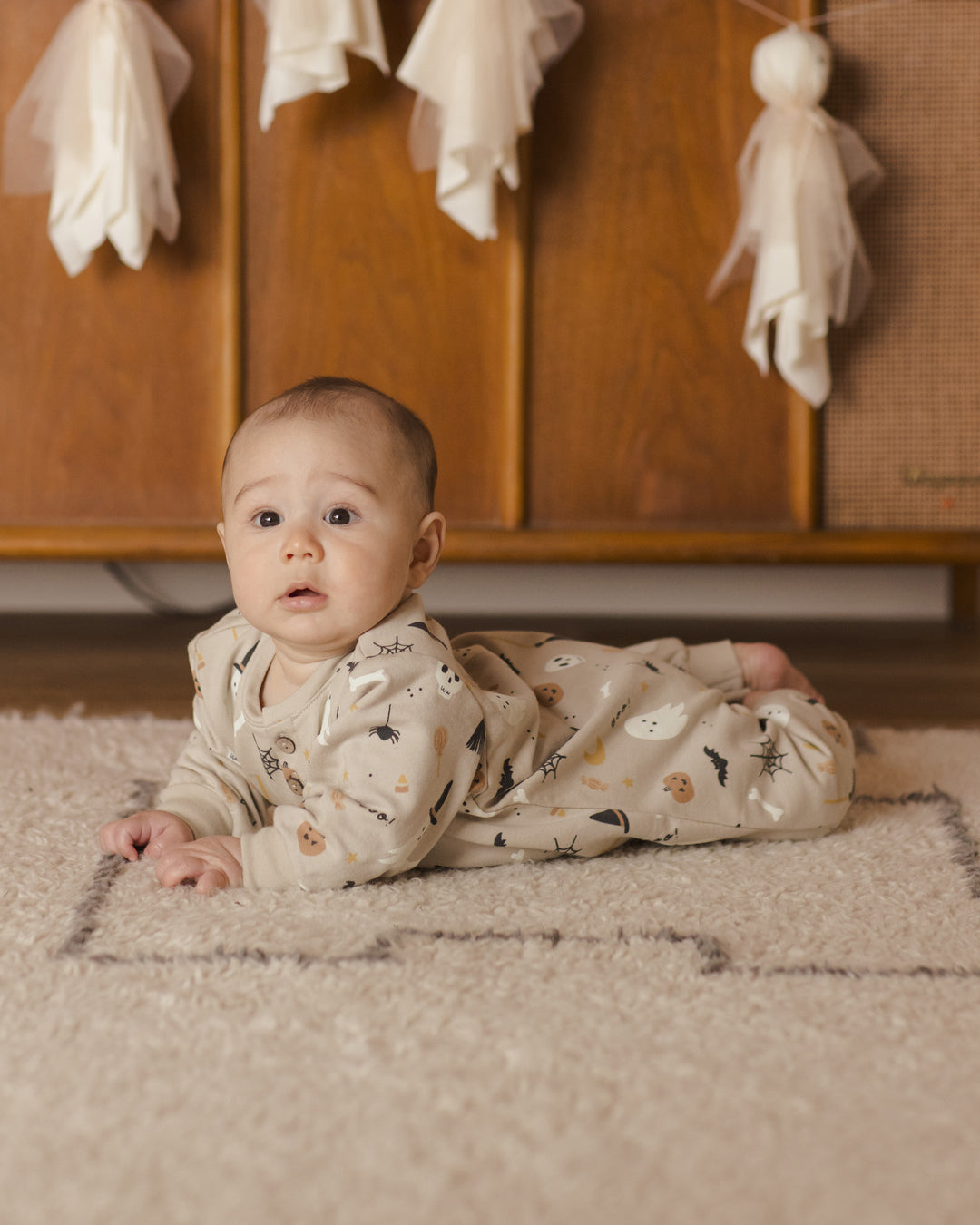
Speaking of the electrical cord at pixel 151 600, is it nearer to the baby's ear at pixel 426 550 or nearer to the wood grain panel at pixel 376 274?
the wood grain panel at pixel 376 274

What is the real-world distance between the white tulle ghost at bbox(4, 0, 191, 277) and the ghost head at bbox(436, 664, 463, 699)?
0.84m

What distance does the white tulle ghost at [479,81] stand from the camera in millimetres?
1240

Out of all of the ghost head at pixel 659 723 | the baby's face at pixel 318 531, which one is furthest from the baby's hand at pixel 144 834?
the ghost head at pixel 659 723

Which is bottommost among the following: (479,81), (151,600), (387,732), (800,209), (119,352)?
(151,600)

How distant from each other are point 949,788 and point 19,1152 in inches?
27.5

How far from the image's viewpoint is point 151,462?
140cm

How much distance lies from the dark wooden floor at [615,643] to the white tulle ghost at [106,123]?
47cm

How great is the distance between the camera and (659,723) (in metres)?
0.76

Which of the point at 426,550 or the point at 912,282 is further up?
the point at 912,282

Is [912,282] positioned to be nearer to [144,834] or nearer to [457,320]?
[457,320]

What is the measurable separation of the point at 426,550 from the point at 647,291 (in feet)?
2.52

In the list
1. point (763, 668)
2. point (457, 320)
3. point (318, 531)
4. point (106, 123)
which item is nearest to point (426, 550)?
point (318, 531)

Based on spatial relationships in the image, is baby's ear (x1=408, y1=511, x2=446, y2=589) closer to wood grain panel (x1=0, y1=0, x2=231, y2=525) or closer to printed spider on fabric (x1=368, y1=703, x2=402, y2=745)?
printed spider on fabric (x1=368, y1=703, x2=402, y2=745)

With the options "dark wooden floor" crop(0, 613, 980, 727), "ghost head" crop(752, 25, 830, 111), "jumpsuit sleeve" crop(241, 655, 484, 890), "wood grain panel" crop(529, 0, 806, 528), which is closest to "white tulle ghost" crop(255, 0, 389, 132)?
"wood grain panel" crop(529, 0, 806, 528)
